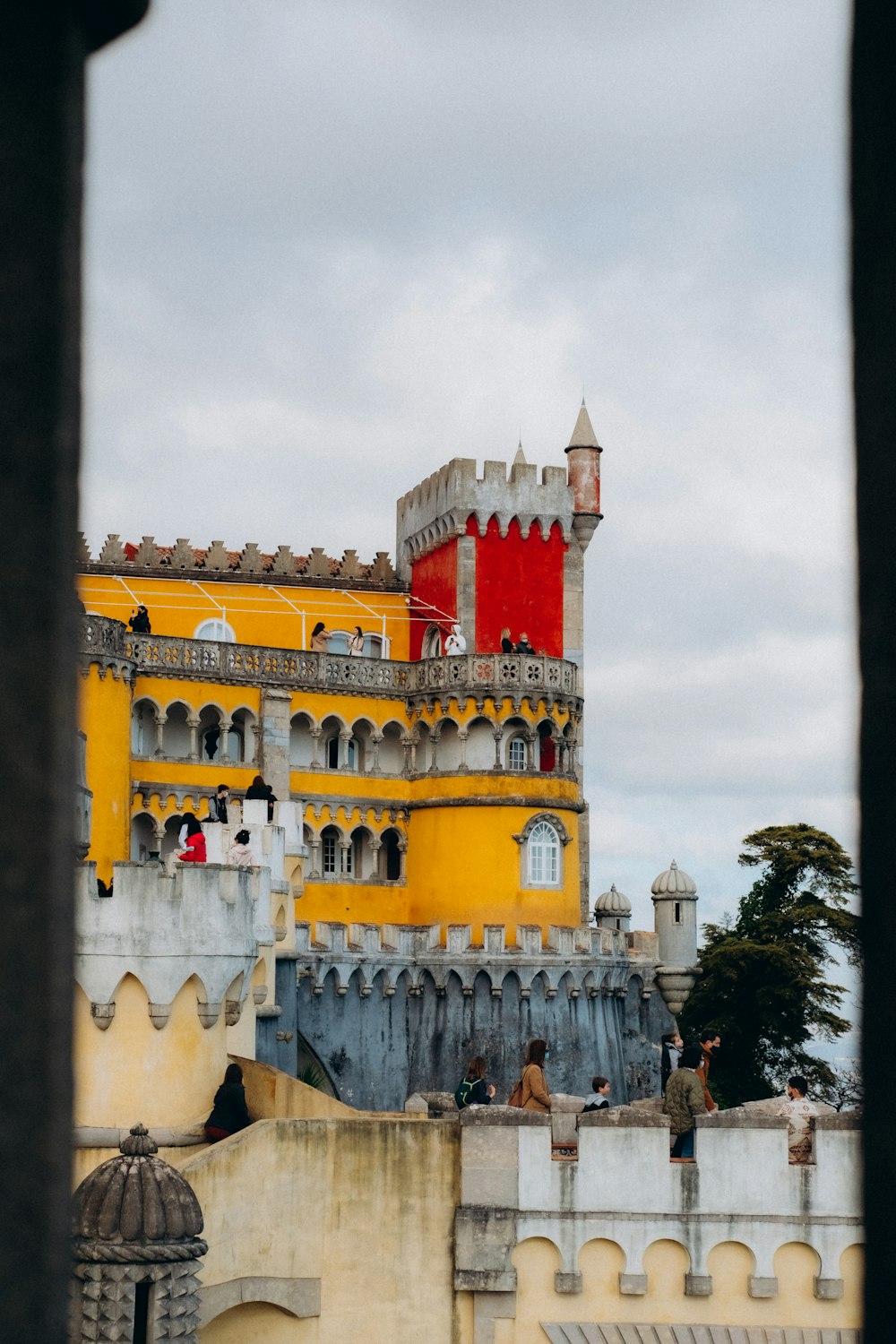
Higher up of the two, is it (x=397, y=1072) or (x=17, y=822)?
(x=17, y=822)

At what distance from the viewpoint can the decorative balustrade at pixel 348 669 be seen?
1865 inches

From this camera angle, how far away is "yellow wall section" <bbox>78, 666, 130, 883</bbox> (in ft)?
140

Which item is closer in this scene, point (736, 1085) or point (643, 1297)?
point (643, 1297)

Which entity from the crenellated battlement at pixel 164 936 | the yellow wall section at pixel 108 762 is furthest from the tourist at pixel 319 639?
the crenellated battlement at pixel 164 936

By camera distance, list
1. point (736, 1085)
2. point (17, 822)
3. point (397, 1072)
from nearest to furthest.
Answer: point (17, 822) < point (397, 1072) < point (736, 1085)

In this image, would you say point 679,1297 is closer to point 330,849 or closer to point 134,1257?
point 134,1257

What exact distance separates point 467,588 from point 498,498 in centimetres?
303

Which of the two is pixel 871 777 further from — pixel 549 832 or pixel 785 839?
pixel 785 839

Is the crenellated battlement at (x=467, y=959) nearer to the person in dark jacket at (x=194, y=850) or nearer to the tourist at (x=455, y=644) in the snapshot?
the tourist at (x=455, y=644)

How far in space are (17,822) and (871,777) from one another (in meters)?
1.01

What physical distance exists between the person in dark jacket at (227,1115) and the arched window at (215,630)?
1333 inches

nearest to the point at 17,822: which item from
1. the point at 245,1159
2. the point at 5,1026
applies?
the point at 5,1026

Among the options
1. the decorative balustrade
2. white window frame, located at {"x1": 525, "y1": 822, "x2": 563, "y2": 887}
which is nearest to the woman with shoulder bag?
the decorative balustrade

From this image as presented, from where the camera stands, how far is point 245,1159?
1702cm
